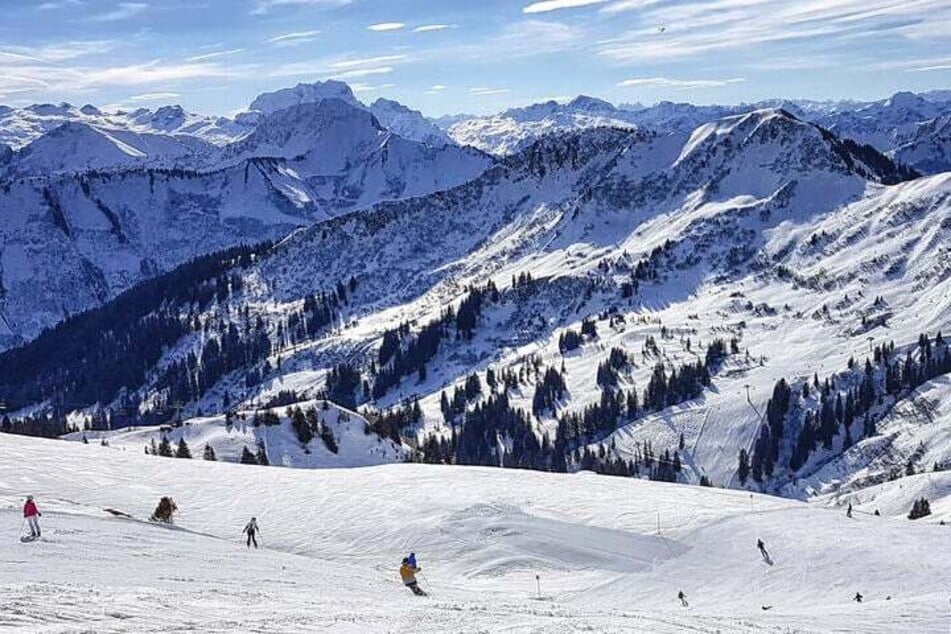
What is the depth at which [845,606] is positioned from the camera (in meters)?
43.1

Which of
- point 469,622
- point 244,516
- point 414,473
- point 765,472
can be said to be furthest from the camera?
point 765,472

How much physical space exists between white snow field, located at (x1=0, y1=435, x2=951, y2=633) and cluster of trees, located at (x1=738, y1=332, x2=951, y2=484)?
385ft

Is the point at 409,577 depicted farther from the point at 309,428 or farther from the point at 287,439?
the point at 309,428

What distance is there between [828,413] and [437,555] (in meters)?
156

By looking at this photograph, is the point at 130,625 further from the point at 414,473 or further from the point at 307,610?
the point at 414,473

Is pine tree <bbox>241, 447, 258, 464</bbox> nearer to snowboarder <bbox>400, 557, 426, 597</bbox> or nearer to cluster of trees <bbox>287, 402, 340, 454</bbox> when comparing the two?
cluster of trees <bbox>287, 402, 340, 454</bbox>

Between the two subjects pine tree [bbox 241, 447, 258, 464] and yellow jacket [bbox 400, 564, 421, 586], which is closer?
yellow jacket [bbox 400, 564, 421, 586]

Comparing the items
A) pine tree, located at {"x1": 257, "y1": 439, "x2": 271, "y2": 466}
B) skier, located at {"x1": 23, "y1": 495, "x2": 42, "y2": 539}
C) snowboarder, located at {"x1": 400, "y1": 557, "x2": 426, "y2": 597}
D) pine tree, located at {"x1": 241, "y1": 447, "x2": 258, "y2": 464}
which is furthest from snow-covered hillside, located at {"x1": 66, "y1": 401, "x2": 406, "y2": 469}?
snowboarder, located at {"x1": 400, "y1": 557, "x2": 426, "y2": 597}

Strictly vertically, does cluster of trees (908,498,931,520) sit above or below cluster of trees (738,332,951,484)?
above

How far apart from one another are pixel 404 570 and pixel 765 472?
152275 mm

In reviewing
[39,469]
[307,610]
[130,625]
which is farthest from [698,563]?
[39,469]

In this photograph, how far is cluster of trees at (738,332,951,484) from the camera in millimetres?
182875

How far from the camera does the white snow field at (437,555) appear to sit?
32.5m

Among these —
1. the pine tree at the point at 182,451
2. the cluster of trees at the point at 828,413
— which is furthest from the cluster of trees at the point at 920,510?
the pine tree at the point at 182,451
